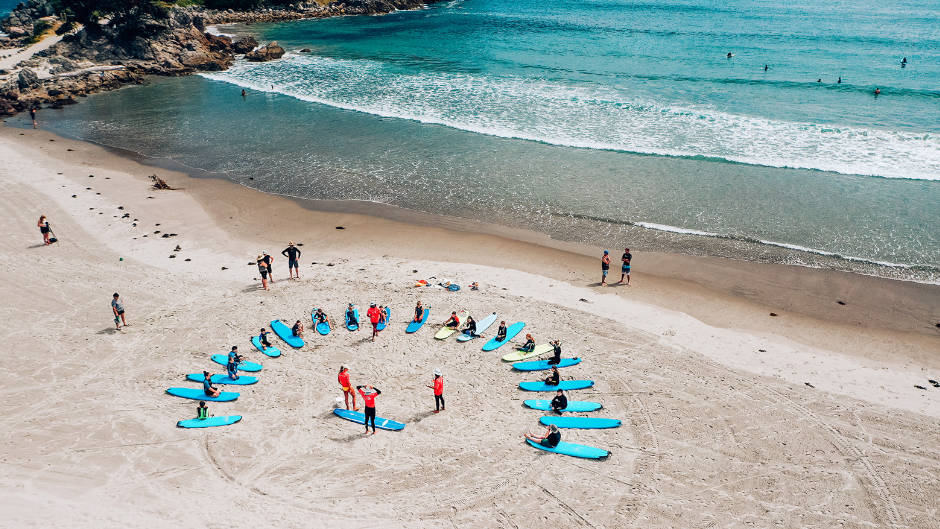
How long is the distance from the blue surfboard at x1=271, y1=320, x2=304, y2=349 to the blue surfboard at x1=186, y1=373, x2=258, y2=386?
189 centimetres

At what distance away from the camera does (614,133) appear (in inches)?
1416

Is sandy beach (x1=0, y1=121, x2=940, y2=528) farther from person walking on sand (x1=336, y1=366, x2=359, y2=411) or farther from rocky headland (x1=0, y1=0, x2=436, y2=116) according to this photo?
rocky headland (x1=0, y1=0, x2=436, y2=116)

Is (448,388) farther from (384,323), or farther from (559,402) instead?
(384,323)

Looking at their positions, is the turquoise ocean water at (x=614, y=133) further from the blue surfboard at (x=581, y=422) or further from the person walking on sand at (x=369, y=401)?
the person walking on sand at (x=369, y=401)

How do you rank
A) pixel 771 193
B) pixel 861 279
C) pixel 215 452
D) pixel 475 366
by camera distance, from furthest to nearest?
pixel 771 193 → pixel 861 279 → pixel 475 366 → pixel 215 452

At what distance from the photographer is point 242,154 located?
34.6m

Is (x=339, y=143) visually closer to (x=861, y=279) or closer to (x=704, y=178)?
(x=704, y=178)

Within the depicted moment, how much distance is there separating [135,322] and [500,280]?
1272 cm

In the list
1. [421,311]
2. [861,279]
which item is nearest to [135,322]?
[421,311]

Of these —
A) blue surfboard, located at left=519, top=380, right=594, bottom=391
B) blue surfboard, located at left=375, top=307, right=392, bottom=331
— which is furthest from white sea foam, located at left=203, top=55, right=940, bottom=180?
blue surfboard, located at left=519, top=380, right=594, bottom=391

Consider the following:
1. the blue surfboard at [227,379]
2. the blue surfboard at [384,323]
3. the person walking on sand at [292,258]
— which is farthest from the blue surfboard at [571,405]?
the person walking on sand at [292,258]

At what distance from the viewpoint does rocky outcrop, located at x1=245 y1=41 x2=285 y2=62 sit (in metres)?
60.4

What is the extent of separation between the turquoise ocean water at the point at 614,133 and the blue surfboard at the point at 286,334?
1119cm

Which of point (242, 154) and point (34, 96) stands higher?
point (34, 96)
